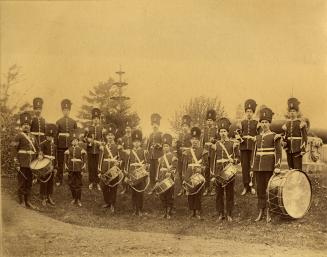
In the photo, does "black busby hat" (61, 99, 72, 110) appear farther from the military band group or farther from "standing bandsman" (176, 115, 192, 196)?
"standing bandsman" (176, 115, 192, 196)

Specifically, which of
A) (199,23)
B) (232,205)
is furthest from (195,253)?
(199,23)

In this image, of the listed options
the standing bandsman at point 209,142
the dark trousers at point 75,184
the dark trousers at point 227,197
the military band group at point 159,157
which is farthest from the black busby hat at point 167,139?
the dark trousers at point 75,184

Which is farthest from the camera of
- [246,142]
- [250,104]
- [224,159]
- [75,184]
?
[75,184]

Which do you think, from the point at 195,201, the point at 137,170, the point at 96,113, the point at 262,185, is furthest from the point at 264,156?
the point at 96,113

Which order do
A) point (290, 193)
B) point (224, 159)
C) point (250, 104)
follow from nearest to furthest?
1. point (290, 193)
2. point (250, 104)
3. point (224, 159)

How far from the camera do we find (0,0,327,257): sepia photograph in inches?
206

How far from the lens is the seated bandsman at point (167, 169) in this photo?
217 inches

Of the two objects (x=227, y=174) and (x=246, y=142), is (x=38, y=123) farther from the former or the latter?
(x=246, y=142)

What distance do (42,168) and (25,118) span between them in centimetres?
60

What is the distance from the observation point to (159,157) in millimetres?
5656

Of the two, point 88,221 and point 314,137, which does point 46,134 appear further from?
point 314,137

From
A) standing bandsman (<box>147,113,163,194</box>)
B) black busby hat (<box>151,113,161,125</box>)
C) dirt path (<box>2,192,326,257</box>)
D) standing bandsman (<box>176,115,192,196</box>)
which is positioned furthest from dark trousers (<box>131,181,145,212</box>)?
black busby hat (<box>151,113,161,125</box>)

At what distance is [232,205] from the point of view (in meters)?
5.40

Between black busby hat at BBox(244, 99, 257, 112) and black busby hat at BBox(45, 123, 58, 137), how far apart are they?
7.21ft
